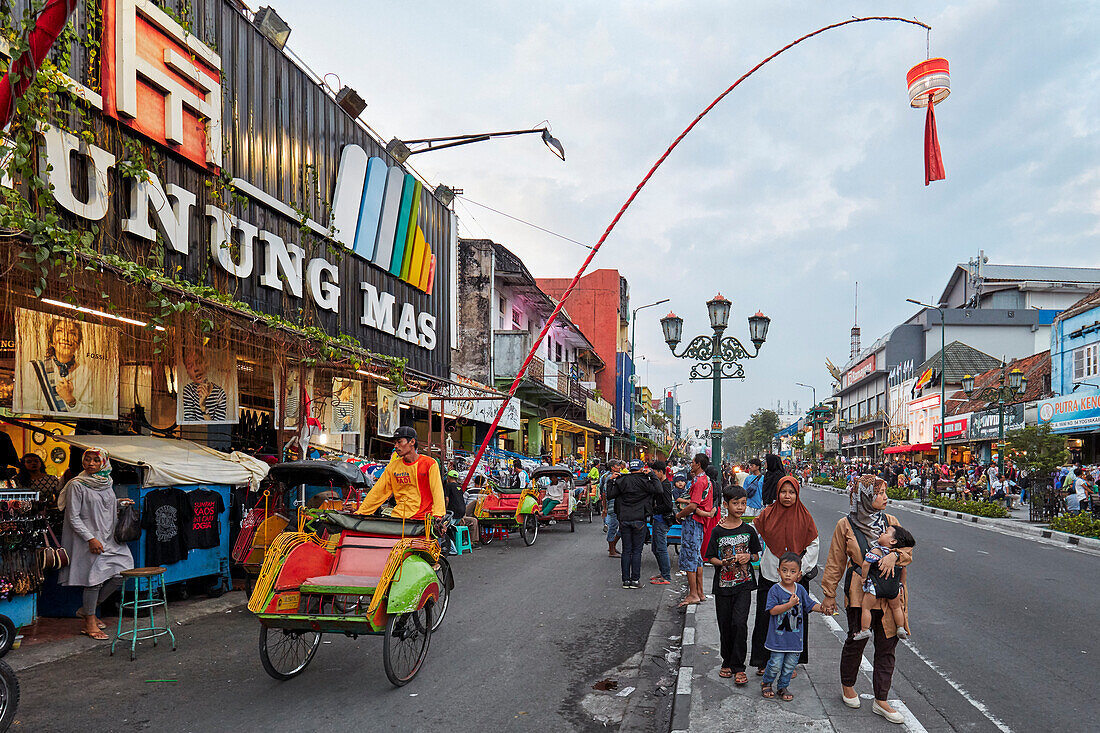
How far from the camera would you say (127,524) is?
777 centimetres

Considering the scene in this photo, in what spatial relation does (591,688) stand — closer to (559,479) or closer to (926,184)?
(926,184)

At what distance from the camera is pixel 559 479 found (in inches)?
775

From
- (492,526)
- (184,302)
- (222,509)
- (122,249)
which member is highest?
(122,249)

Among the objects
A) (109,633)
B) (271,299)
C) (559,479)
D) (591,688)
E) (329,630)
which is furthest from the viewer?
(559,479)

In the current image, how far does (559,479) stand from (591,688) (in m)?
13.5

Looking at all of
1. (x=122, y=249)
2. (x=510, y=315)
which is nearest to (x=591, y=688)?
(x=122, y=249)

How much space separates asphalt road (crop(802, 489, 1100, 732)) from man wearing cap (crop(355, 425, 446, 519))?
430 centimetres

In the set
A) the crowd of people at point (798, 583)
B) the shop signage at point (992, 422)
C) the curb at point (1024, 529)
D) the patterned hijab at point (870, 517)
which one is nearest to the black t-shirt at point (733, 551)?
the crowd of people at point (798, 583)

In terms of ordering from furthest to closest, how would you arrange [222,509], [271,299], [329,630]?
[271,299] < [222,509] < [329,630]

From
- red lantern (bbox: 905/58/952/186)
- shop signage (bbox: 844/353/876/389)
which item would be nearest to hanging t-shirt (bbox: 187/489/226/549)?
red lantern (bbox: 905/58/952/186)

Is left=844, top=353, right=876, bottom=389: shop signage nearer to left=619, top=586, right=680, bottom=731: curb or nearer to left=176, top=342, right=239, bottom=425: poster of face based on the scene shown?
left=619, top=586, right=680, bottom=731: curb

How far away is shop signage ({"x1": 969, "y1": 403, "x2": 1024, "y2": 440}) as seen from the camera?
37375mm

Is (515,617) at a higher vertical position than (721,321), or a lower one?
lower

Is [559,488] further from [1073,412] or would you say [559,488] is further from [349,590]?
[1073,412]
